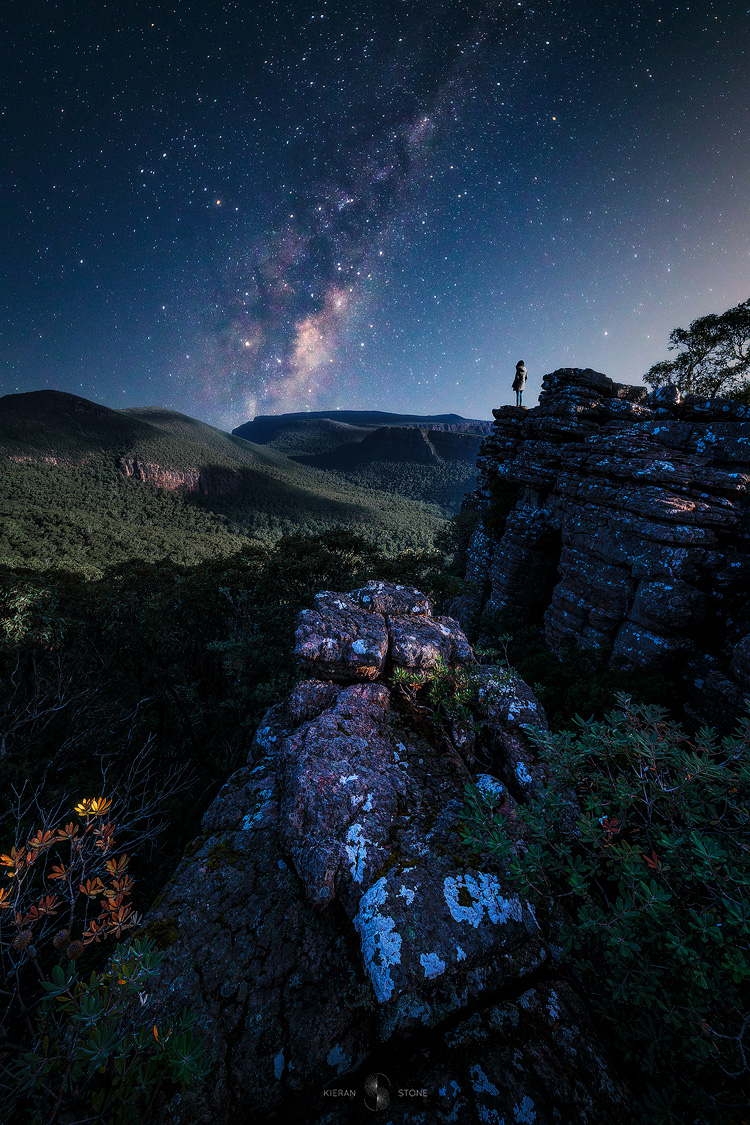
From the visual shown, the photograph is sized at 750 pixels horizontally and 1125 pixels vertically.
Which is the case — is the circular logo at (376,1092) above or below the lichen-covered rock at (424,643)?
below

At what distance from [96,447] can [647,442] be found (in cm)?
10798

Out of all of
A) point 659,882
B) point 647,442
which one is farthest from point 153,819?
point 647,442

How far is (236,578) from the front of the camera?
1332 centimetres

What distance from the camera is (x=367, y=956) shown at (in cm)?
311

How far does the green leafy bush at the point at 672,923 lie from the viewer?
2238mm

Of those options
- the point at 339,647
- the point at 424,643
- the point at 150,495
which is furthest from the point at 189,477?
the point at 424,643

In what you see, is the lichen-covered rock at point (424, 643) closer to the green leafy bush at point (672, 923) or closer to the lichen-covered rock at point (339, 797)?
the lichen-covered rock at point (339, 797)

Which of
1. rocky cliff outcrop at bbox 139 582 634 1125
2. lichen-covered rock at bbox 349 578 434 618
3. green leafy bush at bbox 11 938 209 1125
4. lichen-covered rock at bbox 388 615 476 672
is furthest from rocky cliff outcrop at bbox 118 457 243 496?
green leafy bush at bbox 11 938 209 1125

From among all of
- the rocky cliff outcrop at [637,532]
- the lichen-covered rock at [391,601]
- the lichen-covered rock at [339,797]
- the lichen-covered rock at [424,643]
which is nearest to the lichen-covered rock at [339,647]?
the lichen-covered rock at [424,643]

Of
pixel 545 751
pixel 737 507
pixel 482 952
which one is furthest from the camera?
pixel 737 507

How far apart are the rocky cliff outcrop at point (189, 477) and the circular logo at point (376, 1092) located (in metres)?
98.7

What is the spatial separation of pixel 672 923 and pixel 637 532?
1334cm

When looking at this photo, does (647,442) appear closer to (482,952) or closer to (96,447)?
(482,952)

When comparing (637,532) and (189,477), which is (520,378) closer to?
(637,532)
